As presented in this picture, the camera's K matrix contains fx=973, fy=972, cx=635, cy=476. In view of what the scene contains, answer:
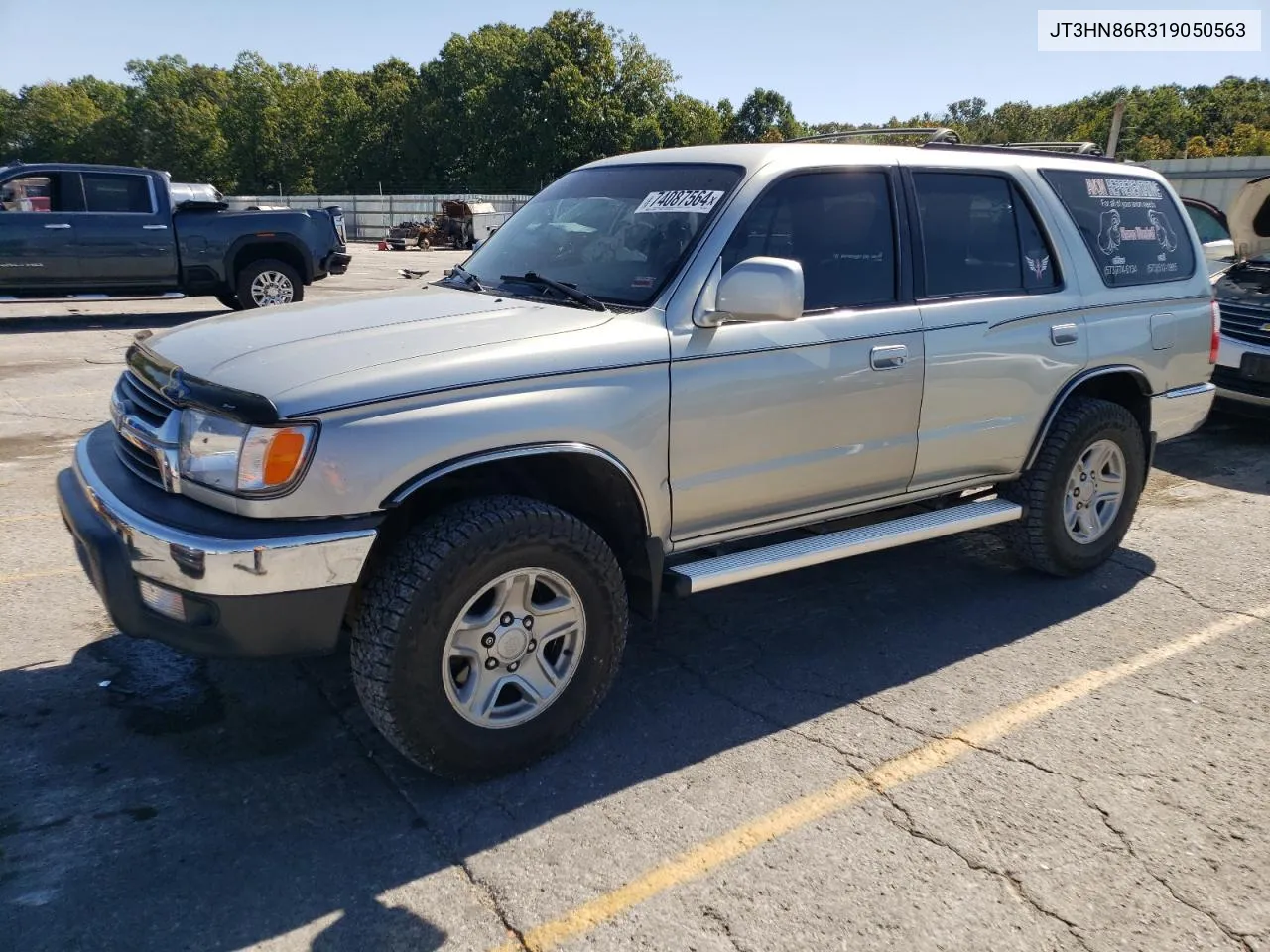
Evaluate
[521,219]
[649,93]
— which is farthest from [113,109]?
[521,219]

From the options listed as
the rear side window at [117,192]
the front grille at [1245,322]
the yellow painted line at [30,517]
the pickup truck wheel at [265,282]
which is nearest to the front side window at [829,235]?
the yellow painted line at [30,517]

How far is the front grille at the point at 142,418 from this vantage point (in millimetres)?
2914

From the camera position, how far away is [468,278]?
402 cm

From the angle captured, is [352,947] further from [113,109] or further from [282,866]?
[113,109]

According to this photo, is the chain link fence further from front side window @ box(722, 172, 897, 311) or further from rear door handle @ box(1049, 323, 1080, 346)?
front side window @ box(722, 172, 897, 311)

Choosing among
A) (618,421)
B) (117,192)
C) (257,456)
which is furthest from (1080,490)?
(117,192)

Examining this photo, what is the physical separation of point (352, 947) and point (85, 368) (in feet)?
28.1

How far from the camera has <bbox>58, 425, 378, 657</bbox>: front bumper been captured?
2578mm

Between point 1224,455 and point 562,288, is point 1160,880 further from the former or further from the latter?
point 1224,455

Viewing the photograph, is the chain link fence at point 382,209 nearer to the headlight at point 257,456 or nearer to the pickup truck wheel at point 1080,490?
the pickup truck wheel at point 1080,490

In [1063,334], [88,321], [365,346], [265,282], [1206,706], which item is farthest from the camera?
[88,321]

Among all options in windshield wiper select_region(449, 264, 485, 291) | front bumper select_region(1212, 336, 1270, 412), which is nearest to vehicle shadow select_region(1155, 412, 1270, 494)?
front bumper select_region(1212, 336, 1270, 412)

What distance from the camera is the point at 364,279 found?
790 inches

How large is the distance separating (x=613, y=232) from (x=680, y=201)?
0.29 meters
